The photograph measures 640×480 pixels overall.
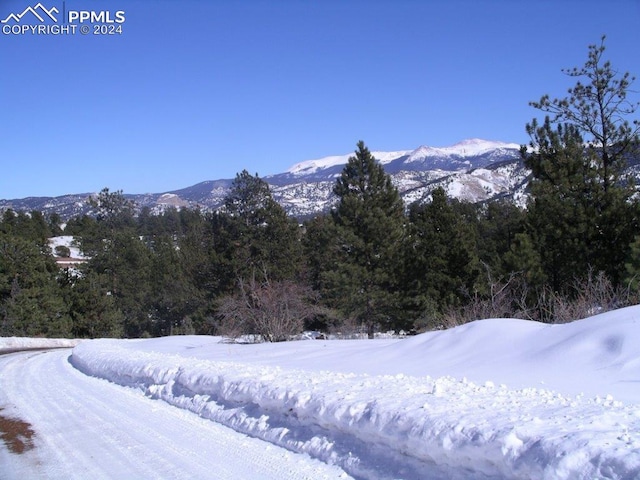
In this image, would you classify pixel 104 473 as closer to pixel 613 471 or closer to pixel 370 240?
pixel 613 471

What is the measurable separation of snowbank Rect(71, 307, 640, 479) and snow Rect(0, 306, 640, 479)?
0.05ft

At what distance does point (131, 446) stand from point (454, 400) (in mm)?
3955

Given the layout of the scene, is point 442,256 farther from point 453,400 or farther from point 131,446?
point 131,446

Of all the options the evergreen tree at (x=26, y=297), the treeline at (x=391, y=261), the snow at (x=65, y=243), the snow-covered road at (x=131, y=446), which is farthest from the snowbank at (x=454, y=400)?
the snow at (x=65, y=243)

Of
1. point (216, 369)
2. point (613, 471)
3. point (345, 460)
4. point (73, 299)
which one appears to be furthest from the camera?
point (73, 299)

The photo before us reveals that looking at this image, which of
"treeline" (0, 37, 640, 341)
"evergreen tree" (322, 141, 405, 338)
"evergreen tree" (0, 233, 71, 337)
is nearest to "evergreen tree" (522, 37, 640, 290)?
"treeline" (0, 37, 640, 341)

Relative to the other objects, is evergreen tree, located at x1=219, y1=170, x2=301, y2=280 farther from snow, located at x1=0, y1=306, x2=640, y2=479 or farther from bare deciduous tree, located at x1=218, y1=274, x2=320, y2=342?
snow, located at x1=0, y1=306, x2=640, y2=479

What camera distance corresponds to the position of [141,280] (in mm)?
58250

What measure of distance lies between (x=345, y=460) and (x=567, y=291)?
727 inches

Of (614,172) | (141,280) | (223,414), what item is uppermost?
(614,172)

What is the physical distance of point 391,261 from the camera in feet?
101

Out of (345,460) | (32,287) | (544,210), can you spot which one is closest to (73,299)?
(32,287)

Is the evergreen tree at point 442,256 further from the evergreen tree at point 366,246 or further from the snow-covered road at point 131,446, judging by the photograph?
the snow-covered road at point 131,446

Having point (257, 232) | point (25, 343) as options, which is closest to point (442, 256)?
point (257, 232)
